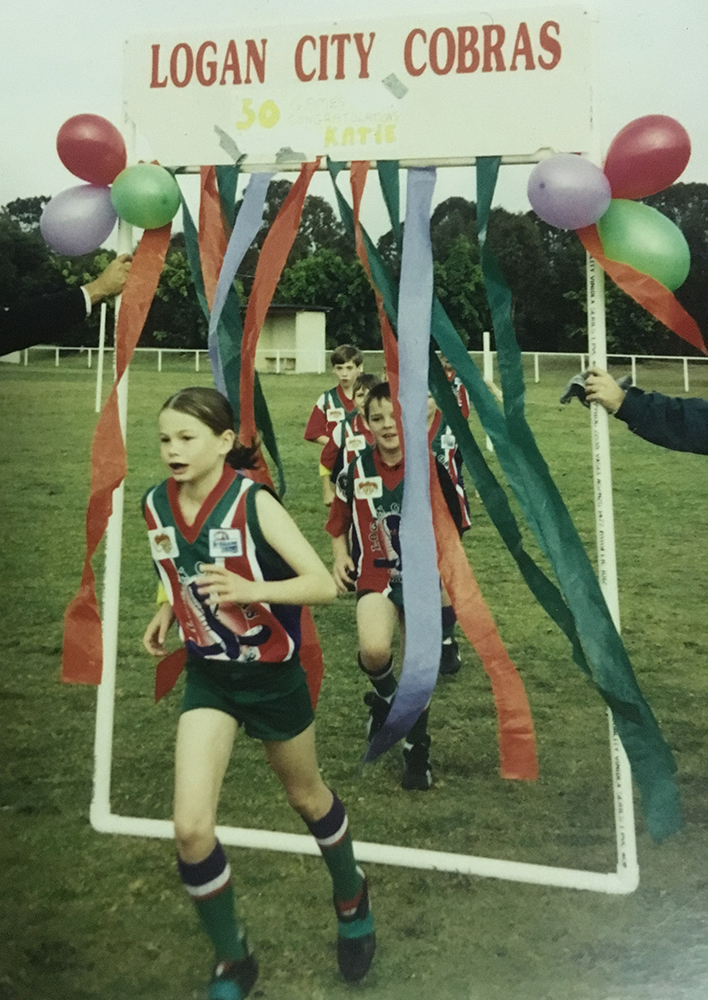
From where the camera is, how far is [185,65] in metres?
2.14

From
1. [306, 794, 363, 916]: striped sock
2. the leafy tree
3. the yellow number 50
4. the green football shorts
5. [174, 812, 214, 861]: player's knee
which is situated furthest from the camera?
the leafy tree

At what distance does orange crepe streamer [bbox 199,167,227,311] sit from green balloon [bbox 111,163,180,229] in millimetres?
76

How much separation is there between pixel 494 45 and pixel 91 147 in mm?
850

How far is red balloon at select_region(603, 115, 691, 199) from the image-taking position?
1.84 meters

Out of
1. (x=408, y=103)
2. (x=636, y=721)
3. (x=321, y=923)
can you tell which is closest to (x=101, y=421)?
(x=408, y=103)

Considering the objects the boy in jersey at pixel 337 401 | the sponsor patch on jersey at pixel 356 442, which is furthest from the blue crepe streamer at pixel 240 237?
the boy in jersey at pixel 337 401

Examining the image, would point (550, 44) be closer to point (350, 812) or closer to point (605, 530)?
point (605, 530)

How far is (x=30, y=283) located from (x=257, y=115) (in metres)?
0.74

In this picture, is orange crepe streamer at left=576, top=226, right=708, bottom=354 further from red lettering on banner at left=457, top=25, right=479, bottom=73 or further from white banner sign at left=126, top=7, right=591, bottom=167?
red lettering on banner at left=457, top=25, right=479, bottom=73

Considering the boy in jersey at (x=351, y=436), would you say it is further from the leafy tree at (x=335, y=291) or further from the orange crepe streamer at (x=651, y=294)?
the orange crepe streamer at (x=651, y=294)

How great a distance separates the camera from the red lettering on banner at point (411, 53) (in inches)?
78.7

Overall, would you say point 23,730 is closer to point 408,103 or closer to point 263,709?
point 263,709

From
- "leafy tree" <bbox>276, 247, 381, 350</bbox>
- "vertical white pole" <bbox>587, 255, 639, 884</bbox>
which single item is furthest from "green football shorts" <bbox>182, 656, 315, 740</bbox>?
"leafy tree" <bbox>276, 247, 381, 350</bbox>

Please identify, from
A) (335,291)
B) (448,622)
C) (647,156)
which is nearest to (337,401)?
(335,291)
